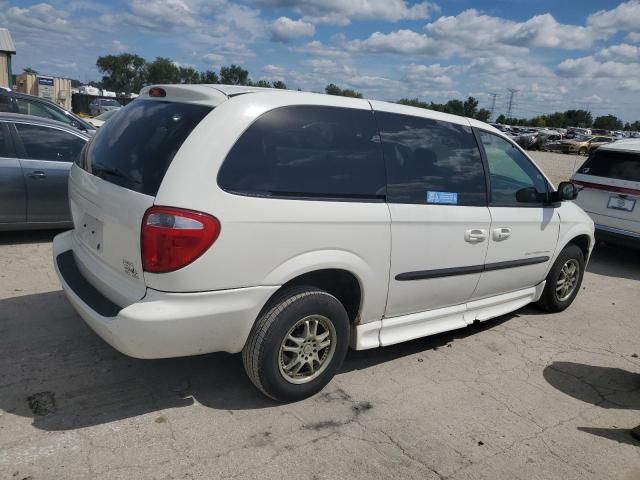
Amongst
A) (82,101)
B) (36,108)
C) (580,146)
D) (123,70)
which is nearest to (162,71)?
(123,70)

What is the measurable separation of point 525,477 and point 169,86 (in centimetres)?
312

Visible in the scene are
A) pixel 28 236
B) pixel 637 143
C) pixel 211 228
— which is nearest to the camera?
pixel 211 228

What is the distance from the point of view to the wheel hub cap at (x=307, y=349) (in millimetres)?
3307

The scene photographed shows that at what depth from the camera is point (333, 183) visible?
10.9 feet

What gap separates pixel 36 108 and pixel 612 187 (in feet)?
35.0

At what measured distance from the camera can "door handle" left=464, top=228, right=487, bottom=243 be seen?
4.05m

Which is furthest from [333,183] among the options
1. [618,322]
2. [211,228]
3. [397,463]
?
[618,322]

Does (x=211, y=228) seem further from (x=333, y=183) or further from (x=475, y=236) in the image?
(x=475, y=236)

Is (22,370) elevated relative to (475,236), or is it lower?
lower

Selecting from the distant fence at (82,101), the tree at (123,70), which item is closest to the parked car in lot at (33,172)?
the distant fence at (82,101)

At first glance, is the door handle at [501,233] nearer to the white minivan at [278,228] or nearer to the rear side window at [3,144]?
the white minivan at [278,228]

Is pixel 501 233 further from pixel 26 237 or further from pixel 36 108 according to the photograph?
pixel 36 108

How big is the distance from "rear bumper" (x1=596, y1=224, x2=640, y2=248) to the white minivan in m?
4.22

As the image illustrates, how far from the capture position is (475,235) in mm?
4098
